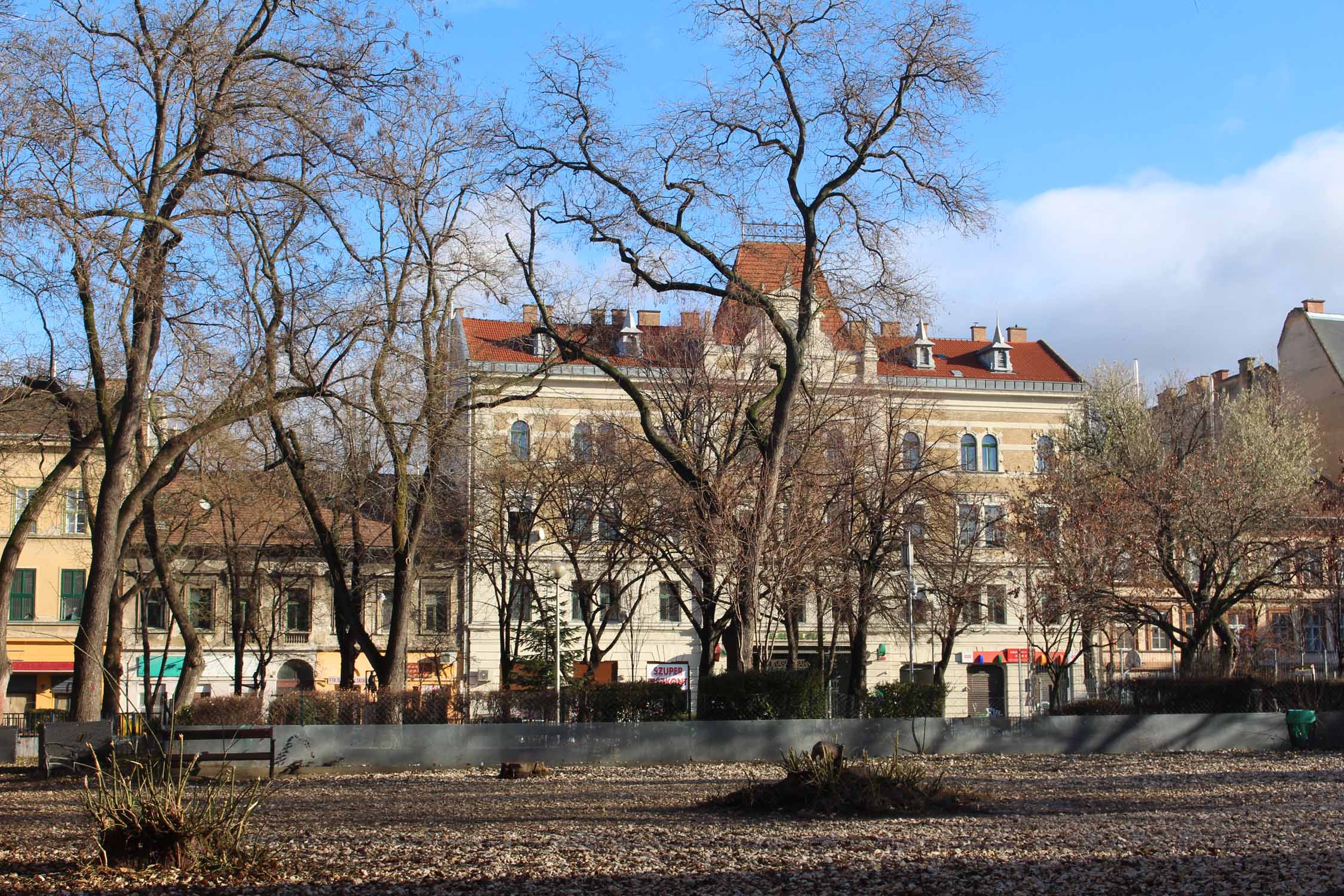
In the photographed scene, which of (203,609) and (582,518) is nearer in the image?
(582,518)

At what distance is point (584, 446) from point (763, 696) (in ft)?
60.1

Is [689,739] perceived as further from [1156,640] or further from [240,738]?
[1156,640]

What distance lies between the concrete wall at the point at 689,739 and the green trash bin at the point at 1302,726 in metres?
1.93

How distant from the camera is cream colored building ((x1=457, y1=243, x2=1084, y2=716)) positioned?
47250 millimetres

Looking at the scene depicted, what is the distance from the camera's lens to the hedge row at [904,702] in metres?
23.7

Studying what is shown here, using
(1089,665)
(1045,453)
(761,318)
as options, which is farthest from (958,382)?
(761,318)

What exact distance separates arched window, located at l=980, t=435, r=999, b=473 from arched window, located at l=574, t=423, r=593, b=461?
64.5 feet

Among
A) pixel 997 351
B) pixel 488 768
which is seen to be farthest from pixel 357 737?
pixel 997 351

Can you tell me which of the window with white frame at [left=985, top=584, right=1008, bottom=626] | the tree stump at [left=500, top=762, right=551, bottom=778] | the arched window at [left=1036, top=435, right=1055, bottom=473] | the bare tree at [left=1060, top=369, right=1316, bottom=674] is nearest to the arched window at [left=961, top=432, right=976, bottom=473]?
the arched window at [left=1036, top=435, right=1055, bottom=473]

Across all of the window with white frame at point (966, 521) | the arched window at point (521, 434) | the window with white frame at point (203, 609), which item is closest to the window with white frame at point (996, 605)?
the window with white frame at point (966, 521)

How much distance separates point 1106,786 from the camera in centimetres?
1675

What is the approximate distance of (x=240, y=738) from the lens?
19.9 meters

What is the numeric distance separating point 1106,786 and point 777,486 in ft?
32.2

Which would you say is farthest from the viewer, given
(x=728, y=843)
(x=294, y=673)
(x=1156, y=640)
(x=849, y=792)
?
(x=1156, y=640)
